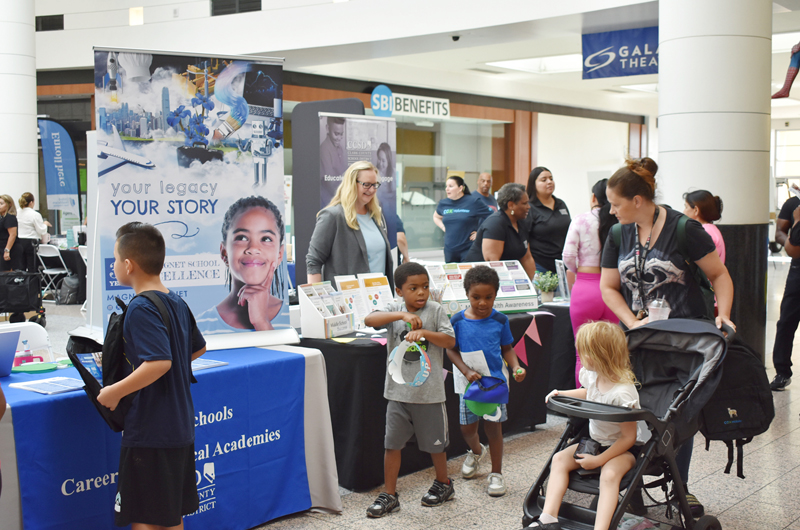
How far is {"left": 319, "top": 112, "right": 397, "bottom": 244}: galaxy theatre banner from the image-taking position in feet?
20.4

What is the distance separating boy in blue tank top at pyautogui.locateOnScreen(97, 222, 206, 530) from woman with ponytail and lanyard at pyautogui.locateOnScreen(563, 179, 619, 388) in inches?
101

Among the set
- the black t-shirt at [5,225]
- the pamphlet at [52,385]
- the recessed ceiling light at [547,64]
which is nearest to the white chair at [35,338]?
the pamphlet at [52,385]

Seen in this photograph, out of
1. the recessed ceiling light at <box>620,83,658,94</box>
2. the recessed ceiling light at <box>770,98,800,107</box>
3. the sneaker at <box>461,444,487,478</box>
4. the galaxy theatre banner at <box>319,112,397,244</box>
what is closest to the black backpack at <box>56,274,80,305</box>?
the galaxy theatre banner at <box>319,112,397,244</box>

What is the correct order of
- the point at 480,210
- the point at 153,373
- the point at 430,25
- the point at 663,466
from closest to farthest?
the point at 153,373
the point at 663,466
the point at 480,210
the point at 430,25

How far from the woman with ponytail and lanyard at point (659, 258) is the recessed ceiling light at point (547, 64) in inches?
446

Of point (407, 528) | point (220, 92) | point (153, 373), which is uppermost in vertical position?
point (220, 92)

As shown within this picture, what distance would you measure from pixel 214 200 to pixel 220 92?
520 mm

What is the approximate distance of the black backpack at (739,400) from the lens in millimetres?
2838

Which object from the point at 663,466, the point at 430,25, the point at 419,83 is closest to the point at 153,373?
the point at 663,466

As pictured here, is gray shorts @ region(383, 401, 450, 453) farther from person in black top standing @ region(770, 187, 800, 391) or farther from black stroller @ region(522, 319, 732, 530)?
person in black top standing @ region(770, 187, 800, 391)

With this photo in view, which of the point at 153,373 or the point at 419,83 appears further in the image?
the point at 419,83

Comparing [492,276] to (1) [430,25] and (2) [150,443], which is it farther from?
(1) [430,25]

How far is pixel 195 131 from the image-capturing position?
11.2ft

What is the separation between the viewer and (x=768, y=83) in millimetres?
5672
